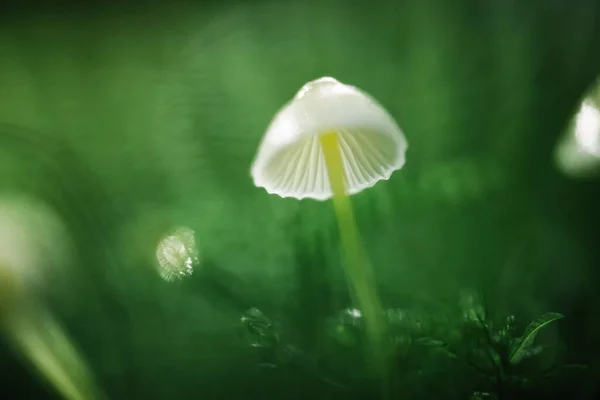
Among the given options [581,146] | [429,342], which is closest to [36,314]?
[429,342]

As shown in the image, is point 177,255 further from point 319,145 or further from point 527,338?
point 527,338

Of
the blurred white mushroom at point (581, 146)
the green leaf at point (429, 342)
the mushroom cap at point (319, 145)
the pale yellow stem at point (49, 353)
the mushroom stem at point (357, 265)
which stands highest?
the blurred white mushroom at point (581, 146)

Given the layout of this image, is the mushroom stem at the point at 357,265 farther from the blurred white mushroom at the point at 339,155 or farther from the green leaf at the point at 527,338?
the green leaf at the point at 527,338

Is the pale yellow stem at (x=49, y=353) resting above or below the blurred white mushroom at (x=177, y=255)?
below

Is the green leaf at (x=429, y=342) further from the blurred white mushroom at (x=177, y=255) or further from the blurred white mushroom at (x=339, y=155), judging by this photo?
the blurred white mushroom at (x=177, y=255)

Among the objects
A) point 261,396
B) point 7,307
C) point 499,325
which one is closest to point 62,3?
point 7,307

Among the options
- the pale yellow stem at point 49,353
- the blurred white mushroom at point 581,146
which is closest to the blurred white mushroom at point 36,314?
the pale yellow stem at point 49,353

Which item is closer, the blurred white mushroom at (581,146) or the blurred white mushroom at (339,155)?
the blurred white mushroom at (339,155)

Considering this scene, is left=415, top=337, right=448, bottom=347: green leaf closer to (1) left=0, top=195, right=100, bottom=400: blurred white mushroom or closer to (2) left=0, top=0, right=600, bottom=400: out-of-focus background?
(2) left=0, top=0, right=600, bottom=400: out-of-focus background
